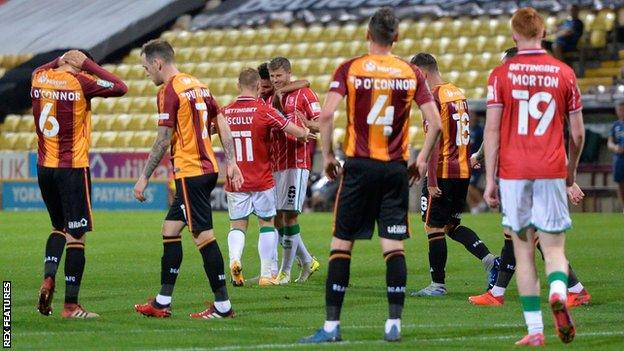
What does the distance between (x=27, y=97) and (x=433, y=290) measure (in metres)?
23.8

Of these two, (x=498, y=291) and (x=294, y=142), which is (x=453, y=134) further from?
(x=294, y=142)

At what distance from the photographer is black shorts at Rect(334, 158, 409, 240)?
336 inches

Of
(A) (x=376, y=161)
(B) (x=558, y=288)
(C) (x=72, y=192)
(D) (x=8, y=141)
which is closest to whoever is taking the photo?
(B) (x=558, y=288)

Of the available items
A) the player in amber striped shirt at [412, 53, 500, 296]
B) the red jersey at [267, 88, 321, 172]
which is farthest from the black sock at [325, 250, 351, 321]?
the red jersey at [267, 88, 321, 172]

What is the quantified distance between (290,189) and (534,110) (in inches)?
212

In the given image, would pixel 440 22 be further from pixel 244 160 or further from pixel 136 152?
pixel 244 160

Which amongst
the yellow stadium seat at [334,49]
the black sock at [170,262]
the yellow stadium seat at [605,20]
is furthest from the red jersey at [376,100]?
the yellow stadium seat at [334,49]

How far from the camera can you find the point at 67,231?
10.3 meters

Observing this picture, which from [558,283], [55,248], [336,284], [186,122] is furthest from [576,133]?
[55,248]

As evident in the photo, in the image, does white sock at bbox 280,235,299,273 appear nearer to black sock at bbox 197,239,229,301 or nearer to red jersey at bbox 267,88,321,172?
red jersey at bbox 267,88,321,172

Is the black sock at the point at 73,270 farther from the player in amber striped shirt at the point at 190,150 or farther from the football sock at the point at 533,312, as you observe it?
the football sock at the point at 533,312

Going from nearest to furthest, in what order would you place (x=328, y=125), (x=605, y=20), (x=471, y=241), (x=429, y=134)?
1. (x=328, y=125)
2. (x=429, y=134)
3. (x=471, y=241)
4. (x=605, y=20)

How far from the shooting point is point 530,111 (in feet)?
27.0

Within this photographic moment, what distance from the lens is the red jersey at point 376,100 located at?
8.47 meters
